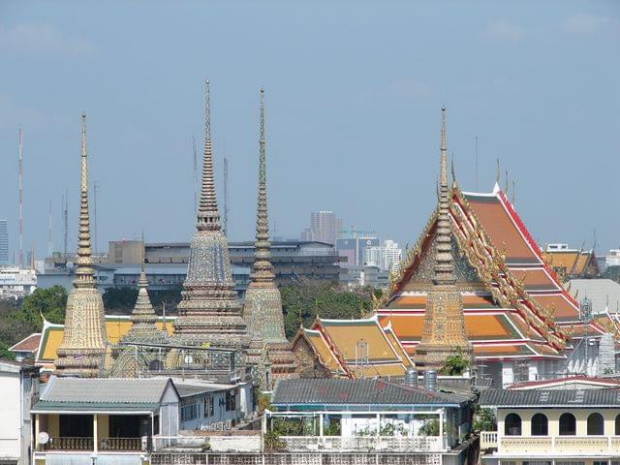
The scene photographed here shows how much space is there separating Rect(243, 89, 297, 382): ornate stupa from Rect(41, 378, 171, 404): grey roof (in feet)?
82.3

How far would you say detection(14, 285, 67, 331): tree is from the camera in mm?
132250

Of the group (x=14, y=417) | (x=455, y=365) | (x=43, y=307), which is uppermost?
(x=43, y=307)

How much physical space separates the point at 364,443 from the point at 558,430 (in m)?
4.38

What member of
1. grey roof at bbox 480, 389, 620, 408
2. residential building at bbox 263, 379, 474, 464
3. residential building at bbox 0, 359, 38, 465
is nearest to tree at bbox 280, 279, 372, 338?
residential building at bbox 263, 379, 474, 464

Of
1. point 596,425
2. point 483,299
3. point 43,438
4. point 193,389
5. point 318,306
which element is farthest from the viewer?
point 318,306

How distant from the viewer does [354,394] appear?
5559cm

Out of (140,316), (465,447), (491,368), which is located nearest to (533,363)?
(491,368)

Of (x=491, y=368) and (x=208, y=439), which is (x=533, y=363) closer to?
(x=491, y=368)

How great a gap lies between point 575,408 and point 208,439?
7.65 meters

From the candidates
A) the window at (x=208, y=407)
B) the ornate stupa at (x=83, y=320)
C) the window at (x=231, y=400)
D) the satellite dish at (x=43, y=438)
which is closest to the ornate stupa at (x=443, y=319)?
the ornate stupa at (x=83, y=320)

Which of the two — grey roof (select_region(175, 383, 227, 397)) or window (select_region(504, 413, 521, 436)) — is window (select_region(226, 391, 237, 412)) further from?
window (select_region(504, 413, 521, 436))

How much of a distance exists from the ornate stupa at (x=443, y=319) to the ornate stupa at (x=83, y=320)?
10.6 meters

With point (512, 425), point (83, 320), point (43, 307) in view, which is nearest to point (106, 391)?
point (512, 425)

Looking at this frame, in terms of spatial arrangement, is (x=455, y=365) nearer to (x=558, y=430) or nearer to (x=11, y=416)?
(x=558, y=430)
